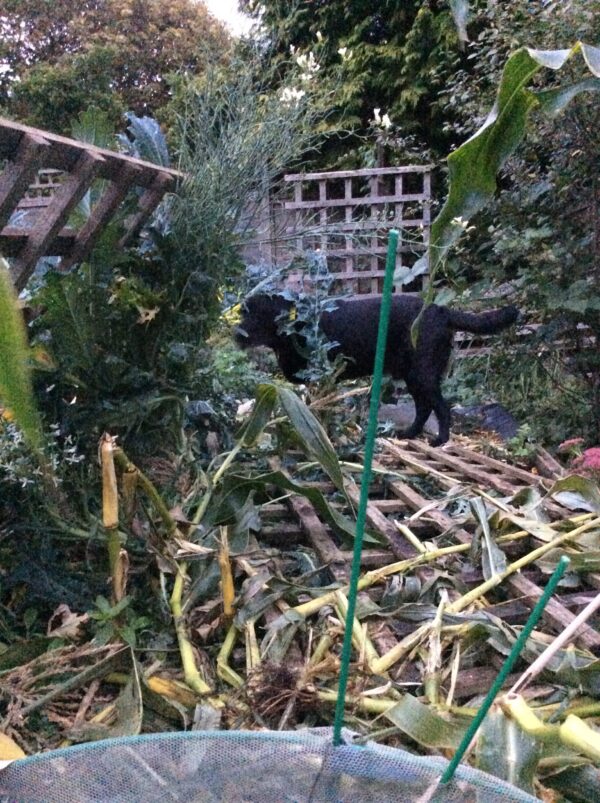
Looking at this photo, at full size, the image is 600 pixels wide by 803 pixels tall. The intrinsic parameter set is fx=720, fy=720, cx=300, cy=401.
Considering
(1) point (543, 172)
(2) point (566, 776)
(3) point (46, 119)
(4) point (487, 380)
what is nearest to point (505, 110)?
(2) point (566, 776)

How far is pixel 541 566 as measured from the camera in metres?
1.41

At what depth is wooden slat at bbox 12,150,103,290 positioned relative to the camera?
128 centimetres

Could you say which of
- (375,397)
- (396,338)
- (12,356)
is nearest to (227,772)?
(375,397)

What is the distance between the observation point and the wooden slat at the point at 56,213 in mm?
1276

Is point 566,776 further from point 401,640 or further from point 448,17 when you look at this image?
point 448,17

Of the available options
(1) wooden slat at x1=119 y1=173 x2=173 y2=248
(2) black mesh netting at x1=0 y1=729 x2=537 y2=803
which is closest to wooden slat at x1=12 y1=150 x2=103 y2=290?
(1) wooden slat at x1=119 y1=173 x2=173 y2=248

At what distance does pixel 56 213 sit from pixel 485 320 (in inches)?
95.1

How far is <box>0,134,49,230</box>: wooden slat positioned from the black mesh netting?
855 millimetres

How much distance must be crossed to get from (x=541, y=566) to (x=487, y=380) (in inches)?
116

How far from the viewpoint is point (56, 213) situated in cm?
128

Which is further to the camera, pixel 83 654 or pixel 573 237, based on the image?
pixel 573 237

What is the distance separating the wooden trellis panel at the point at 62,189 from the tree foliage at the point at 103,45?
8.67 meters

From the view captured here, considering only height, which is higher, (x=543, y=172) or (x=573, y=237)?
(x=543, y=172)

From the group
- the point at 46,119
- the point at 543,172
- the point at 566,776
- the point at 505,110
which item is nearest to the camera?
the point at 505,110
